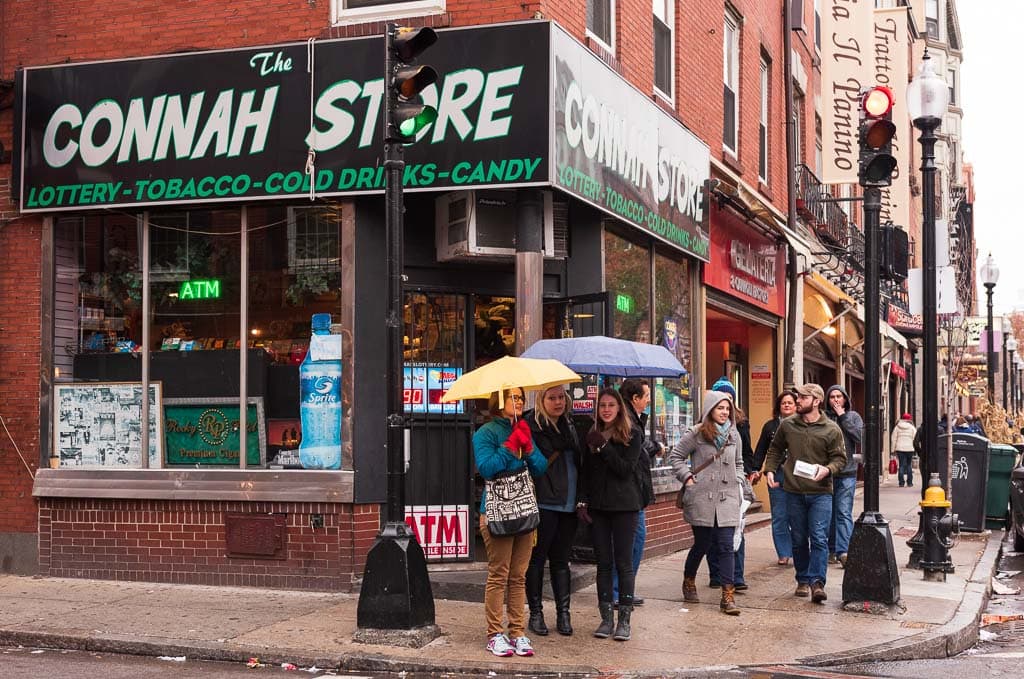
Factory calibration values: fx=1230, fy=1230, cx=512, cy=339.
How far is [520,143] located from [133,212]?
151 inches

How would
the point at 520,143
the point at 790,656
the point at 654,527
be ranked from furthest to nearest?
the point at 654,527 → the point at 520,143 → the point at 790,656

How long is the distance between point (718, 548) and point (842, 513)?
3113 mm

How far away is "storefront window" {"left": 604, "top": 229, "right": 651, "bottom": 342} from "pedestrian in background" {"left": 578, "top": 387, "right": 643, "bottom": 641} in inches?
119

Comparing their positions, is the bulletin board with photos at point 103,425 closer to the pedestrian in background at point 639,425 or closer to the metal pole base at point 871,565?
the pedestrian in background at point 639,425

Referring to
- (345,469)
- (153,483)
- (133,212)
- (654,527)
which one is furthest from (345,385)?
(654,527)

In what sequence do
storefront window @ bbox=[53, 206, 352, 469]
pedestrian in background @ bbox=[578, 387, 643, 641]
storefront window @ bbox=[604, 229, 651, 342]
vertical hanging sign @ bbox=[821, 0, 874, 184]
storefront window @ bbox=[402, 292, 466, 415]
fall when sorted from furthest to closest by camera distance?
1. vertical hanging sign @ bbox=[821, 0, 874, 184]
2. storefront window @ bbox=[604, 229, 651, 342]
3. storefront window @ bbox=[402, 292, 466, 415]
4. storefront window @ bbox=[53, 206, 352, 469]
5. pedestrian in background @ bbox=[578, 387, 643, 641]

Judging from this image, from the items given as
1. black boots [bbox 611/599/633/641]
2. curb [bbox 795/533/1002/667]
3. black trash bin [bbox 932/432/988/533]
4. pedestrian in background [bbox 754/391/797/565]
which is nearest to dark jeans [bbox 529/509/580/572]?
black boots [bbox 611/599/633/641]

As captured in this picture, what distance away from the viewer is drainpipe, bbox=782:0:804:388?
19.2 metres

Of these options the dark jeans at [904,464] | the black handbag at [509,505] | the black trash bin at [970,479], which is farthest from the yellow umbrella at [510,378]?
the dark jeans at [904,464]

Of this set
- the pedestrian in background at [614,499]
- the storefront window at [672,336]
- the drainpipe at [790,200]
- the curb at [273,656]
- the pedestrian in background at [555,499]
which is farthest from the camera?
the drainpipe at [790,200]

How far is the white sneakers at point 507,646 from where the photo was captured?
805 cm

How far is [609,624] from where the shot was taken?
8734 millimetres

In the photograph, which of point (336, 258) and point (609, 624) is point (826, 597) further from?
point (336, 258)

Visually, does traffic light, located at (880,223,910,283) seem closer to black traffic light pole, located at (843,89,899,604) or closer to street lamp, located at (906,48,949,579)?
street lamp, located at (906,48,949,579)
